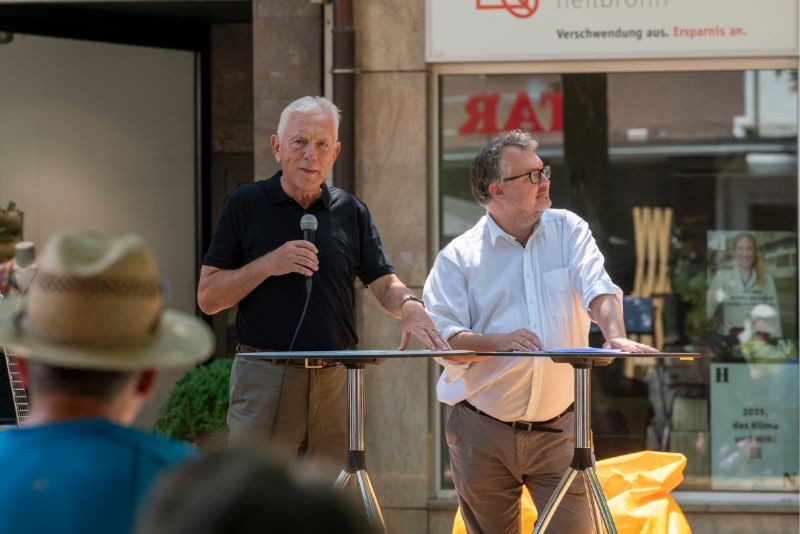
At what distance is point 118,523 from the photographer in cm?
221

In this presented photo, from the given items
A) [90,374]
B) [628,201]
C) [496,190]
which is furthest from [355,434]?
[628,201]

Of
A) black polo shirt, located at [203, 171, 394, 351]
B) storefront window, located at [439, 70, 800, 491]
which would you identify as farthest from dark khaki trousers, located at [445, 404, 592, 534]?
storefront window, located at [439, 70, 800, 491]

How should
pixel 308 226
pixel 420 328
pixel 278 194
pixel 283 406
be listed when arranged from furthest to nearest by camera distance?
pixel 278 194 → pixel 283 406 → pixel 308 226 → pixel 420 328

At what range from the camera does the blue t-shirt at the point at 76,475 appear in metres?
2.16

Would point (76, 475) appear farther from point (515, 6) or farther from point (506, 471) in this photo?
point (515, 6)

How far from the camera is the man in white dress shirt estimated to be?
5.25 m

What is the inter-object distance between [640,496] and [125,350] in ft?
14.4

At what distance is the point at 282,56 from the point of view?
8.28m

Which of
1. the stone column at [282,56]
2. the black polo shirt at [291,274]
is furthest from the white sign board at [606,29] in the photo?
the black polo shirt at [291,274]

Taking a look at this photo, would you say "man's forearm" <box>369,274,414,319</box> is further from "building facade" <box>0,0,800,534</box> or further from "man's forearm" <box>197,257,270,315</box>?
"building facade" <box>0,0,800,534</box>

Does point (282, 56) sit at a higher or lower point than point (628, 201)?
higher

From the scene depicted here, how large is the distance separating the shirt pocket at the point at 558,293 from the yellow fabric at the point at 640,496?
1276 millimetres

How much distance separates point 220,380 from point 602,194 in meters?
2.51

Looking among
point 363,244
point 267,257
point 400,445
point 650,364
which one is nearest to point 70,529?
point 267,257
